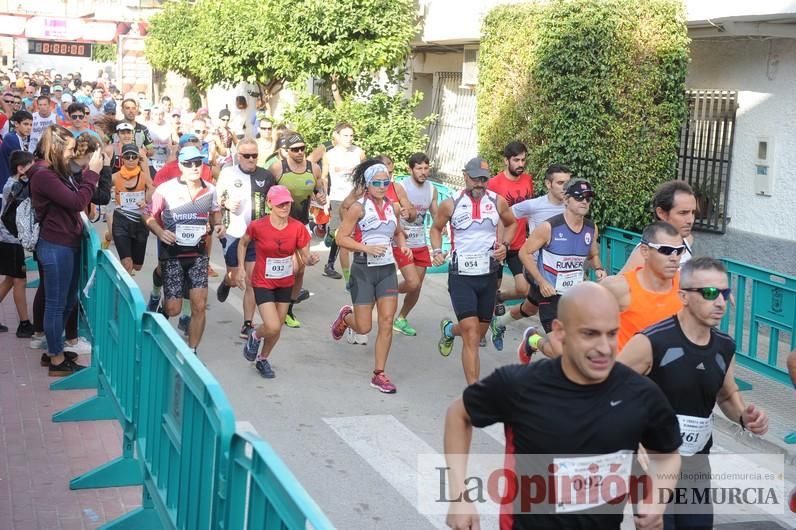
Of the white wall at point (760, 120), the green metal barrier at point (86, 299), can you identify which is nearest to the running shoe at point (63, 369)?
the green metal barrier at point (86, 299)

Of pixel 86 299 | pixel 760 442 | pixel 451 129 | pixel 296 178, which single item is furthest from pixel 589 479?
pixel 451 129

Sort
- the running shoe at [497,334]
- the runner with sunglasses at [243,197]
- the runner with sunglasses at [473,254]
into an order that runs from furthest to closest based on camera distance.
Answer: the runner with sunglasses at [243,197] → the running shoe at [497,334] → the runner with sunglasses at [473,254]

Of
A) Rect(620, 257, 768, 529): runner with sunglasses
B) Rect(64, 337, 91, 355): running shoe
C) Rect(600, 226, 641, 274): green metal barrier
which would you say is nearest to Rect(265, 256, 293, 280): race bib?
Rect(64, 337, 91, 355): running shoe

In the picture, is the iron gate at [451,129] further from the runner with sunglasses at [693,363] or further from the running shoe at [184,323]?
the runner with sunglasses at [693,363]

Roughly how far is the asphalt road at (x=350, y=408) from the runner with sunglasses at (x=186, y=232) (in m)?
0.67

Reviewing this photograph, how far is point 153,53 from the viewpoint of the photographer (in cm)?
3666

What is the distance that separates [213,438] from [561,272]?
16.4ft

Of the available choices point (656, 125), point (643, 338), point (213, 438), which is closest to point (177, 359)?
point (213, 438)

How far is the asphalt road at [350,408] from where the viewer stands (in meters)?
6.91

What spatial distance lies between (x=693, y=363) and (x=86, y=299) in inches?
216

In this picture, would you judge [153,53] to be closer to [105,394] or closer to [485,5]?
[485,5]

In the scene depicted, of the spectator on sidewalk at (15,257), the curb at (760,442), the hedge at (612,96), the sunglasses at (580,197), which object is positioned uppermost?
the hedge at (612,96)

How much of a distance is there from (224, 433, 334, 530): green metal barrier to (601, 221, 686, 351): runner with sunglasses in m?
2.39

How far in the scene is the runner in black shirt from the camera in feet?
12.8
